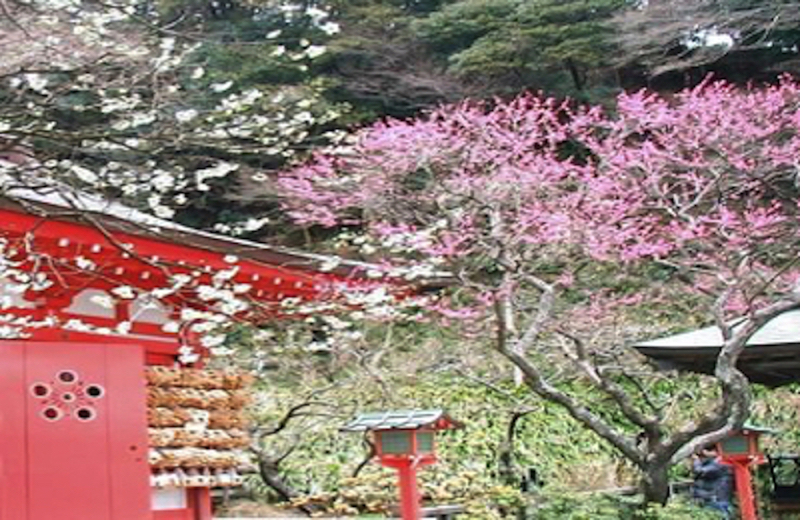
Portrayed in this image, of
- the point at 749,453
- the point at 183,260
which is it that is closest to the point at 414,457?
the point at 183,260

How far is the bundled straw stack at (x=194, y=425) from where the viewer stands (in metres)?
6.33

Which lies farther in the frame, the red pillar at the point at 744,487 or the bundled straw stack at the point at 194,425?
the red pillar at the point at 744,487

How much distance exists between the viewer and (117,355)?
4.06 m

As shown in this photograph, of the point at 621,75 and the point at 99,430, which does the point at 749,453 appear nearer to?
the point at 99,430

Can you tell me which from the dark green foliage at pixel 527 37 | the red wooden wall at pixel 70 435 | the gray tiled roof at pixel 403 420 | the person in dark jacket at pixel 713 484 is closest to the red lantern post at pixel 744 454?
the person in dark jacket at pixel 713 484

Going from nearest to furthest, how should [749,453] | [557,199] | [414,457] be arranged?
[414,457], [749,453], [557,199]

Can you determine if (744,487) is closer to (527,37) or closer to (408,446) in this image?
(408,446)

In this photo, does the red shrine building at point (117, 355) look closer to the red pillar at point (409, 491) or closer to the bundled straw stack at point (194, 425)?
the bundled straw stack at point (194, 425)

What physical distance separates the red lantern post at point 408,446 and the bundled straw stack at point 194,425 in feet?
3.38

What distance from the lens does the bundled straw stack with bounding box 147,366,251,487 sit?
20.8ft

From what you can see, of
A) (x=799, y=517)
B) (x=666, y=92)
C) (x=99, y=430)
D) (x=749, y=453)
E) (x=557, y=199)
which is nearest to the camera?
(x=99, y=430)

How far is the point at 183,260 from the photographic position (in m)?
5.87

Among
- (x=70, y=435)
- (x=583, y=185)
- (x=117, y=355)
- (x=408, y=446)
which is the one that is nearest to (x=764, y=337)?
(x=408, y=446)

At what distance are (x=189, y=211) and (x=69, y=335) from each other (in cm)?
1420
